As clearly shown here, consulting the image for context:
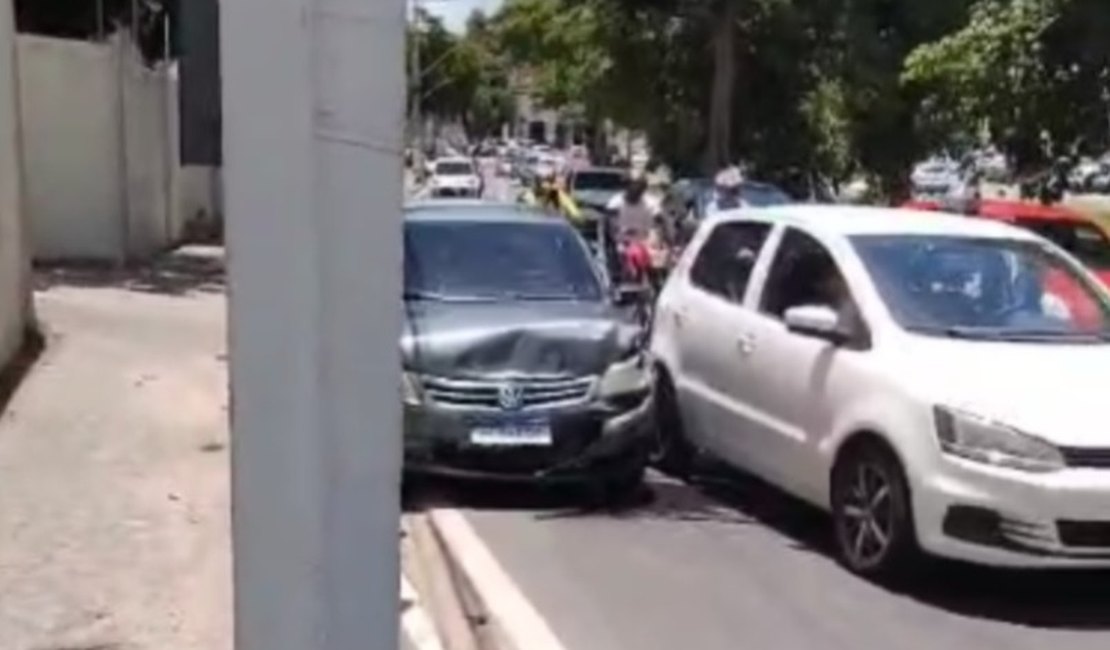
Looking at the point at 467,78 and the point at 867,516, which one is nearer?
the point at 867,516

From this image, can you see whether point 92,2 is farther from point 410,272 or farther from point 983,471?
point 983,471

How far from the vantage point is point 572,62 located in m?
49.9

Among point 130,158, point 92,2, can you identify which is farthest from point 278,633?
point 92,2

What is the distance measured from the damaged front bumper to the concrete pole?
6493 millimetres

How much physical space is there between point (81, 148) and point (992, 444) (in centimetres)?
1685

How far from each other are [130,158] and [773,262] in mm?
15545

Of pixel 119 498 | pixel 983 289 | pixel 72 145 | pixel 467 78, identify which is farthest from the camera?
pixel 467 78

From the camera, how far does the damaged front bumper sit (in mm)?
9539

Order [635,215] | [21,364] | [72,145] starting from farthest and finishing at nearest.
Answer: [72,145] < [635,215] < [21,364]

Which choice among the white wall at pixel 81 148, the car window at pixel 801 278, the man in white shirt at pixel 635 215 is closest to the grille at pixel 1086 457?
the car window at pixel 801 278

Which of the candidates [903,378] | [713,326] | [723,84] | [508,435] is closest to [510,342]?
[508,435]

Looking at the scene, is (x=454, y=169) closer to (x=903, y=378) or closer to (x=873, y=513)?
(x=873, y=513)

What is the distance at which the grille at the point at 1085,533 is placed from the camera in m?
7.30

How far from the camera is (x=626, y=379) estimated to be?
32.2 ft
